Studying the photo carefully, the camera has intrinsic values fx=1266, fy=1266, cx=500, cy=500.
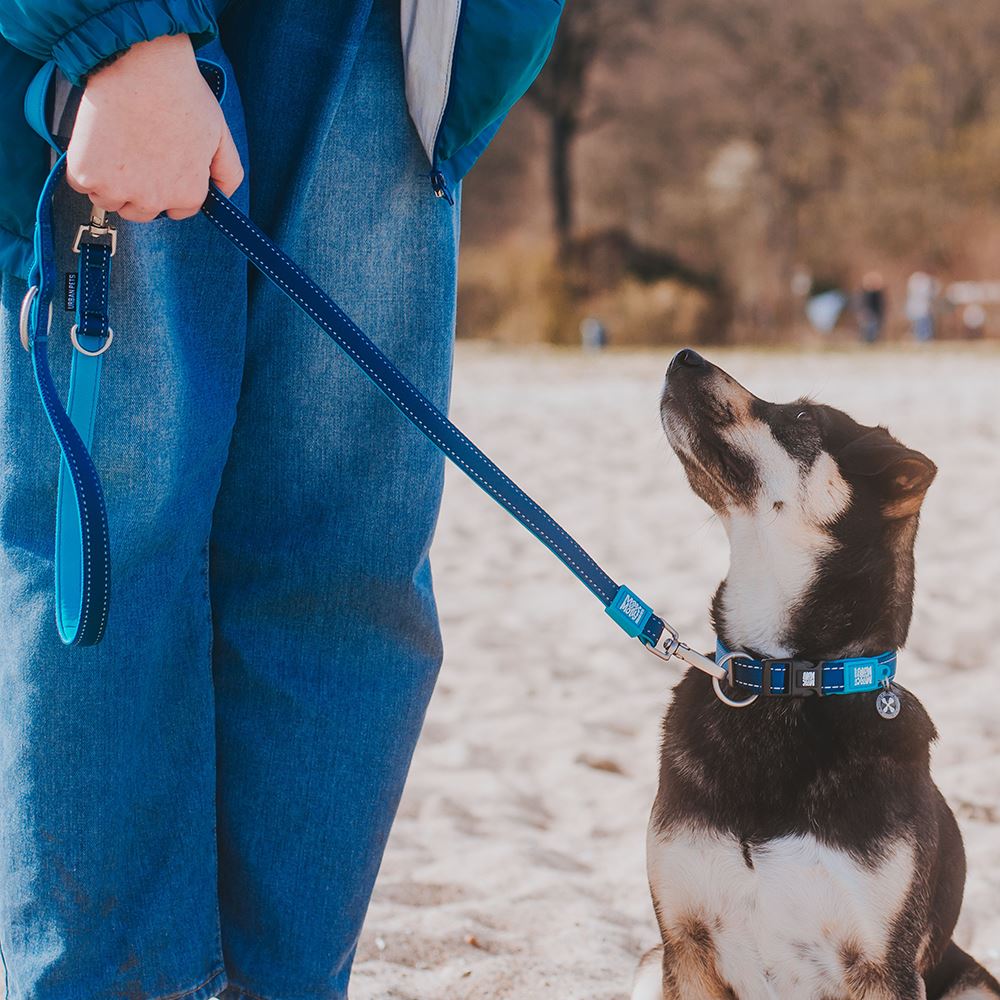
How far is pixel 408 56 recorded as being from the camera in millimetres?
1787

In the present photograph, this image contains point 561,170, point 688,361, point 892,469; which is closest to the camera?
point 892,469

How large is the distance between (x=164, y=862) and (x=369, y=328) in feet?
2.71

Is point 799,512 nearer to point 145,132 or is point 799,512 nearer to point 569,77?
point 145,132

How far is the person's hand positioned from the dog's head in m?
1.10

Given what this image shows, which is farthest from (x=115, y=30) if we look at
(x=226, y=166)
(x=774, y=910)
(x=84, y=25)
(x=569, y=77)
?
(x=569, y=77)

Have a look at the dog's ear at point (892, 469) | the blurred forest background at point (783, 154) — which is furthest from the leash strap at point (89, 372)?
the blurred forest background at point (783, 154)

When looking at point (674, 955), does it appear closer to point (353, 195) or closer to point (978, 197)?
point (353, 195)

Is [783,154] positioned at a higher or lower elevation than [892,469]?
higher

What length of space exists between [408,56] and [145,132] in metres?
0.47

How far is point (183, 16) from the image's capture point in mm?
1441

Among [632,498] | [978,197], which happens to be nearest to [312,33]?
[632,498]

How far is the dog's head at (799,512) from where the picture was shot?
7.23 feet

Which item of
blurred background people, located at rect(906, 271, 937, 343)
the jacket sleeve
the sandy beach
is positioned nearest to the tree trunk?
blurred background people, located at rect(906, 271, 937, 343)

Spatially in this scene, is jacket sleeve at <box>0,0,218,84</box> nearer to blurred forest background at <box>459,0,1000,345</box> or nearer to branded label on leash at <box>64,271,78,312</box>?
branded label on leash at <box>64,271,78,312</box>
